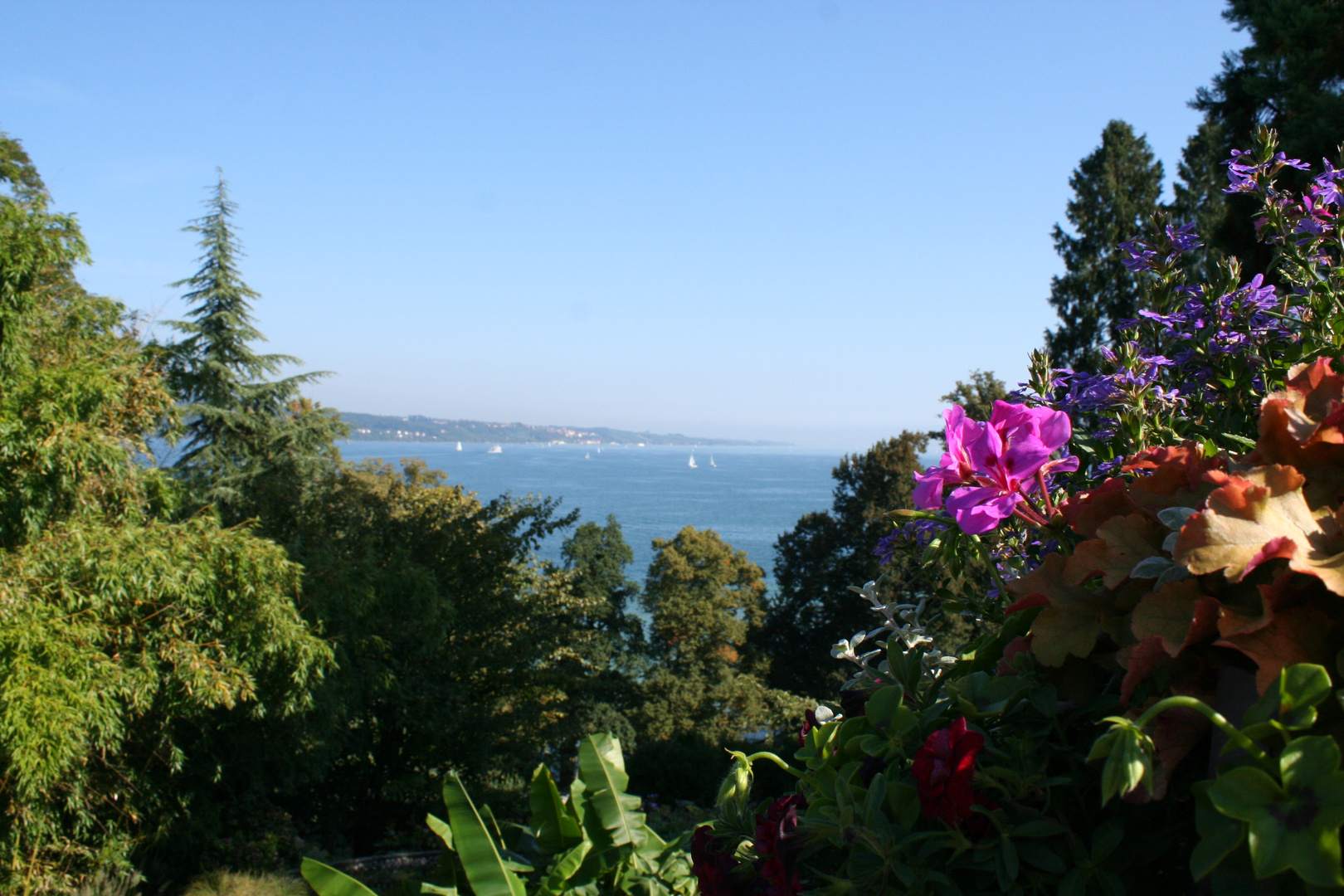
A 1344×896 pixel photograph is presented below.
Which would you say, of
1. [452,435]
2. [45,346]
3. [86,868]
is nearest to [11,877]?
[86,868]

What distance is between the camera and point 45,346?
7.60m

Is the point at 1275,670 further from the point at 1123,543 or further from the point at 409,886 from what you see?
the point at 409,886

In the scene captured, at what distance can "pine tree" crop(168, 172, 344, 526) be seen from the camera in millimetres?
16703

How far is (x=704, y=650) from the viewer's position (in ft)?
78.8

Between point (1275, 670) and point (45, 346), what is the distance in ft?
31.0

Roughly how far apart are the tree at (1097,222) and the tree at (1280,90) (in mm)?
5450

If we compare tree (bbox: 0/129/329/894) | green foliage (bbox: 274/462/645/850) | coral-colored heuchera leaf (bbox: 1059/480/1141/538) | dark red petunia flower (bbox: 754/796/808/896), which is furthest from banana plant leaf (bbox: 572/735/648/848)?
green foliage (bbox: 274/462/645/850)

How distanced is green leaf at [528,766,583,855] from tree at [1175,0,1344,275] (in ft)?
21.0

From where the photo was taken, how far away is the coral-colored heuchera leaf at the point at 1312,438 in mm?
734

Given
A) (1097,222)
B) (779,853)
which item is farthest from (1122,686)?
(1097,222)

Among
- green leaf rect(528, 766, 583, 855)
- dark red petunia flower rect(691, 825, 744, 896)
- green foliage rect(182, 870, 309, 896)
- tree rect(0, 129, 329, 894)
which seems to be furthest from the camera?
green foliage rect(182, 870, 309, 896)

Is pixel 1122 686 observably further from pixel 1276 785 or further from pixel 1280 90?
pixel 1280 90

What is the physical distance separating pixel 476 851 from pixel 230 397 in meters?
17.8

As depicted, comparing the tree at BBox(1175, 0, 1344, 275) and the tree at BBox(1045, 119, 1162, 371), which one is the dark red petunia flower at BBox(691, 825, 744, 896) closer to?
the tree at BBox(1175, 0, 1344, 275)
